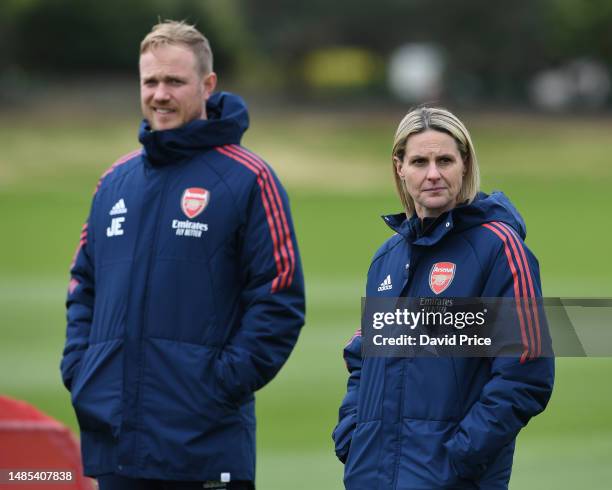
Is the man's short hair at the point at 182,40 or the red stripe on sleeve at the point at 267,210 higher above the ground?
the man's short hair at the point at 182,40

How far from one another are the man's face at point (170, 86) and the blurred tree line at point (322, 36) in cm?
5223

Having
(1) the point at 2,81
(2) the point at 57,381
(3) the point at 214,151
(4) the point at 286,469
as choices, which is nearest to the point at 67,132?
(1) the point at 2,81

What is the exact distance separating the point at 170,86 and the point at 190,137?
213 millimetres

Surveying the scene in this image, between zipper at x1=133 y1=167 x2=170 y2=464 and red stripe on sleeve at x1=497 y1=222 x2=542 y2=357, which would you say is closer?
red stripe on sleeve at x1=497 y1=222 x2=542 y2=357

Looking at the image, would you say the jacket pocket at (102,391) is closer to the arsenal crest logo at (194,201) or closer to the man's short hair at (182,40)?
the arsenal crest logo at (194,201)

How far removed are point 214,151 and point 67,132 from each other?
41.6 m

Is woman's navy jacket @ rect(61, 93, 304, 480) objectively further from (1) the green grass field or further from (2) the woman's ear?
(1) the green grass field

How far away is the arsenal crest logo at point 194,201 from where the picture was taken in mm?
4535

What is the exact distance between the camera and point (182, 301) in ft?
14.6

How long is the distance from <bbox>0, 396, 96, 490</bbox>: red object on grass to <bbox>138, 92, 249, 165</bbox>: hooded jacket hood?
1030mm

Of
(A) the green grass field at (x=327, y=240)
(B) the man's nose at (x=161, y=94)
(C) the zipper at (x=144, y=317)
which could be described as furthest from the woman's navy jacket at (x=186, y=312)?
(A) the green grass field at (x=327, y=240)

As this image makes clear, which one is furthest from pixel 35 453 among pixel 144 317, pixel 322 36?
pixel 322 36

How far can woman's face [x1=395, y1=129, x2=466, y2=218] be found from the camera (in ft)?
12.9

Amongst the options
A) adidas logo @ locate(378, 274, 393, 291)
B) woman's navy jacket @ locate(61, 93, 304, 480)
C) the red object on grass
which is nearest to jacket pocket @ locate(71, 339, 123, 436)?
woman's navy jacket @ locate(61, 93, 304, 480)
